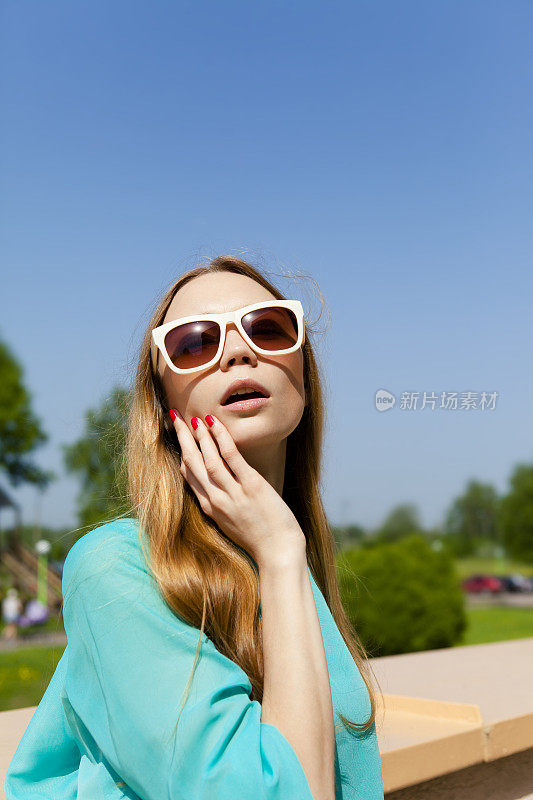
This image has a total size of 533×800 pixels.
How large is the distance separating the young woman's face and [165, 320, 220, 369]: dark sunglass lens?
0.02 meters

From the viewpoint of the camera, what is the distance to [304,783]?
3.82 ft

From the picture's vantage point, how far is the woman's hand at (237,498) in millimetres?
1363

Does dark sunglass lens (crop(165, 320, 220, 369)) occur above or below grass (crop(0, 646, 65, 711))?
above

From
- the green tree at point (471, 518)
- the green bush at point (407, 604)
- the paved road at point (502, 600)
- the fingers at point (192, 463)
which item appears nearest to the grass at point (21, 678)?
the green bush at point (407, 604)

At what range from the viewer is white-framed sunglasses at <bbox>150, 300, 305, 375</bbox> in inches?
61.3

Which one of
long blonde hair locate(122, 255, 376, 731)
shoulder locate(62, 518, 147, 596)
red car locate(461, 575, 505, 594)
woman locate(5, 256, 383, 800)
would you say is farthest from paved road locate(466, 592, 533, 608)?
shoulder locate(62, 518, 147, 596)

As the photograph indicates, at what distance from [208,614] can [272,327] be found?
608 millimetres

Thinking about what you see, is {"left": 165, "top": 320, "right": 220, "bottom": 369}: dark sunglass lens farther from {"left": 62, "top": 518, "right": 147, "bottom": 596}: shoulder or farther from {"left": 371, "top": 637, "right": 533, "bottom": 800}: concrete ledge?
{"left": 371, "top": 637, "right": 533, "bottom": 800}: concrete ledge

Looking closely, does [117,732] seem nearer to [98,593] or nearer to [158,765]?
[158,765]

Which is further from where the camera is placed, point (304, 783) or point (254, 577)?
point (254, 577)

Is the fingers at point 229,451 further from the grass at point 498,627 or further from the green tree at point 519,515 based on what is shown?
the green tree at point 519,515

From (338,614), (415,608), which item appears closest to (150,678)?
(338,614)

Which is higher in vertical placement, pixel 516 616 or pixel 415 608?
pixel 415 608

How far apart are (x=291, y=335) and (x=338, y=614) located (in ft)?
2.16
